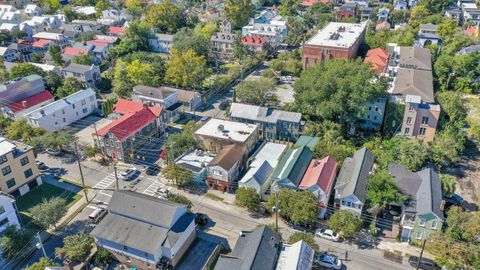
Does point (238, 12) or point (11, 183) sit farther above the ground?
point (238, 12)

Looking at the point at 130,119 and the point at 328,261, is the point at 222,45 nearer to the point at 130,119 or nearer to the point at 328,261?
the point at 130,119

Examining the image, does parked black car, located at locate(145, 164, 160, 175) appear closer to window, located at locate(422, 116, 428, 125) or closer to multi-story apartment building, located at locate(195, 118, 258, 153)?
multi-story apartment building, located at locate(195, 118, 258, 153)

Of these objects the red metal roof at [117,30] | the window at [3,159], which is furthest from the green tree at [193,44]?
the window at [3,159]

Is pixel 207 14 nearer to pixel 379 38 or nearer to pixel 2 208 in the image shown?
pixel 379 38

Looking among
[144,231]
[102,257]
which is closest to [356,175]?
[144,231]

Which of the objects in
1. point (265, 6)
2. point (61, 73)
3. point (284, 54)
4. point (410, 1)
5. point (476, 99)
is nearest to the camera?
point (476, 99)

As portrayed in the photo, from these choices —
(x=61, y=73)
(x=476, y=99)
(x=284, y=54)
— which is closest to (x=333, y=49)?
(x=284, y=54)
